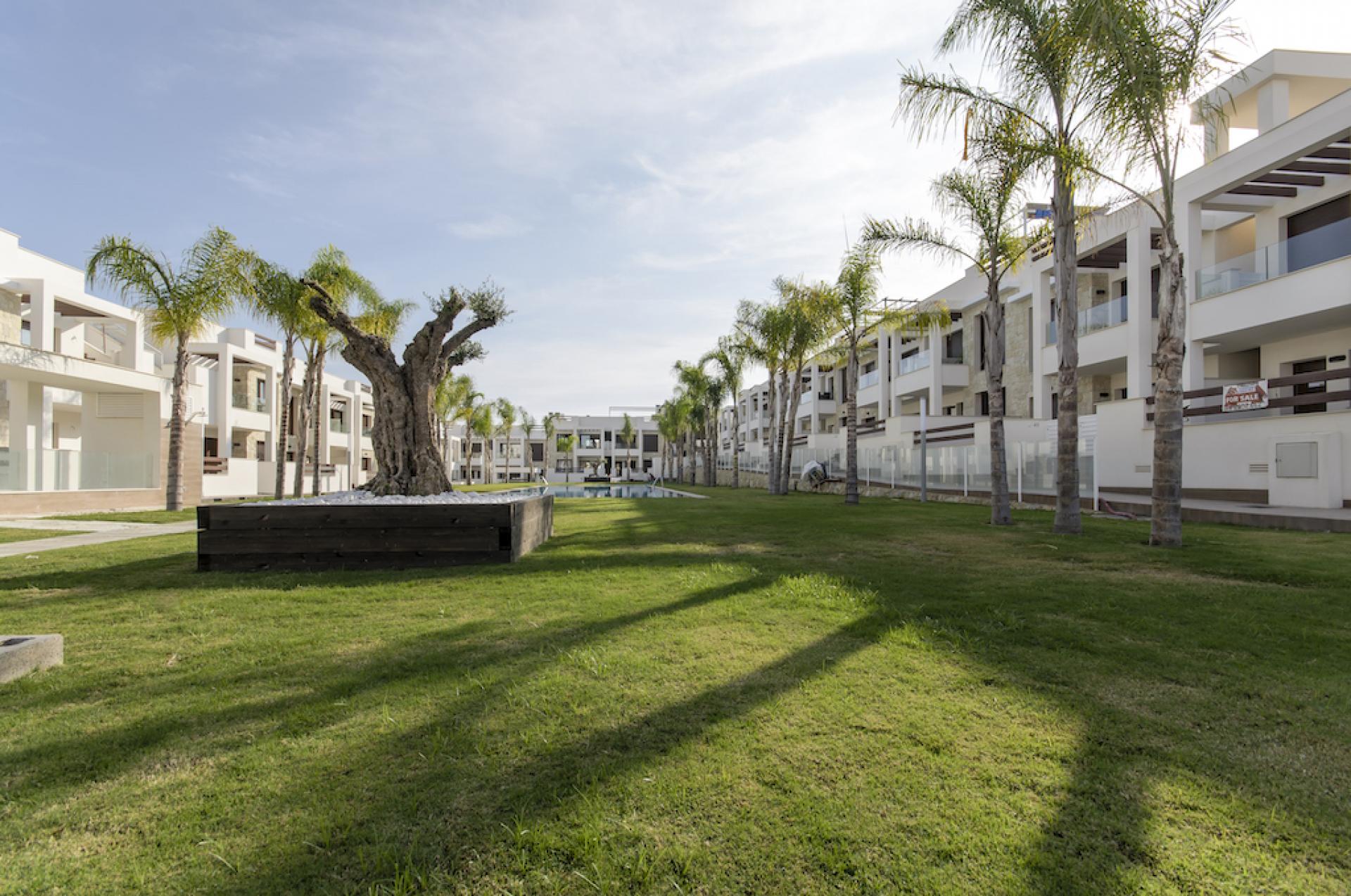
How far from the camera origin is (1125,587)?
6414 mm

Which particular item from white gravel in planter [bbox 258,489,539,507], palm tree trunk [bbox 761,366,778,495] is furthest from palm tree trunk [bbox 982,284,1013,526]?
palm tree trunk [bbox 761,366,778,495]

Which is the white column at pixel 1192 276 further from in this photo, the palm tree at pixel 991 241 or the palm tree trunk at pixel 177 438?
the palm tree trunk at pixel 177 438

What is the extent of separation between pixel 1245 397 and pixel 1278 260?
11.7 ft

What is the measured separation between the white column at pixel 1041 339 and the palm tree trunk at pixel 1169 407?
16255mm

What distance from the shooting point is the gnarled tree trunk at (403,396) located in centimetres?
1086

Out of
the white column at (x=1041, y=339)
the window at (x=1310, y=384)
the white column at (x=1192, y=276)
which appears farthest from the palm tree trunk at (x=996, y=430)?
the white column at (x=1041, y=339)

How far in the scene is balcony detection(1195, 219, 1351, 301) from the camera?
597 inches

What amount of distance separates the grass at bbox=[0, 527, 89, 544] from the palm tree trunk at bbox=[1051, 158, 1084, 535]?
16879mm

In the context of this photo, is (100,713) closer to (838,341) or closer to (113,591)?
(113,591)

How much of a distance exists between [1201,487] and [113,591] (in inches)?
833

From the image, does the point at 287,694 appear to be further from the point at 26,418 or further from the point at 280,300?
the point at 26,418

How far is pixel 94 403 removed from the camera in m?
23.9

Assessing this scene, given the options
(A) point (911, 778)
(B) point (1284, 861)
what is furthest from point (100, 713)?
(B) point (1284, 861)

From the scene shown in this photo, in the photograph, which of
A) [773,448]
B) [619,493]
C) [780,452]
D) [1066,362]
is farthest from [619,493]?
[1066,362]
